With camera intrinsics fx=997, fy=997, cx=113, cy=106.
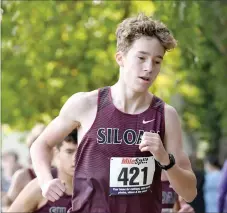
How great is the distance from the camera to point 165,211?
9078mm

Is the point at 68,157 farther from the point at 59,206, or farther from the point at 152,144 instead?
the point at 152,144

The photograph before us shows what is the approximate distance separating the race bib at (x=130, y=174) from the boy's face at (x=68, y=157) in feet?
5.78

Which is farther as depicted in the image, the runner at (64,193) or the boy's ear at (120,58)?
the runner at (64,193)

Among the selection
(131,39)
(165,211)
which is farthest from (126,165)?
(165,211)

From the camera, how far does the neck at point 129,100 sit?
19.9 ft

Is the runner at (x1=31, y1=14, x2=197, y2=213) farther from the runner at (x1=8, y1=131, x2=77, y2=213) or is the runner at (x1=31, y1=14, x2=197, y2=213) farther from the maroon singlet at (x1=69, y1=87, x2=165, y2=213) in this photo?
the runner at (x1=8, y1=131, x2=77, y2=213)

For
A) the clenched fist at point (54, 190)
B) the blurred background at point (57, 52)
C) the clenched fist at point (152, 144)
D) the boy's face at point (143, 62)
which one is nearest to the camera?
the clenched fist at point (152, 144)

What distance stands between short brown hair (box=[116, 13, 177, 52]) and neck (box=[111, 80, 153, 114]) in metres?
0.25

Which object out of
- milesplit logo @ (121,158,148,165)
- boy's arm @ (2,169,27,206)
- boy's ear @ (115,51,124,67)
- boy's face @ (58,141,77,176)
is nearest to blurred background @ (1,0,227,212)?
boy's arm @ (2,169,27,206)

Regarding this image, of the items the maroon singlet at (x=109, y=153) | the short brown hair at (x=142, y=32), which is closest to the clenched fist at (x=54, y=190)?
the maroon singlet at (x=109, y=153)

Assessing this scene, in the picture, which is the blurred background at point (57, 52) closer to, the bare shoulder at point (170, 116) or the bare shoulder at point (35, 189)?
the bare shoulder at point (35, 189)

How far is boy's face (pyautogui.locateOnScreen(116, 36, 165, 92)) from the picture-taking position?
19.4 feet

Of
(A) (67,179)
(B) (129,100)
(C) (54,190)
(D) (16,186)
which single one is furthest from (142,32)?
(D) (16,186)

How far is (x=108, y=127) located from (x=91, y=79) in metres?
9.01
